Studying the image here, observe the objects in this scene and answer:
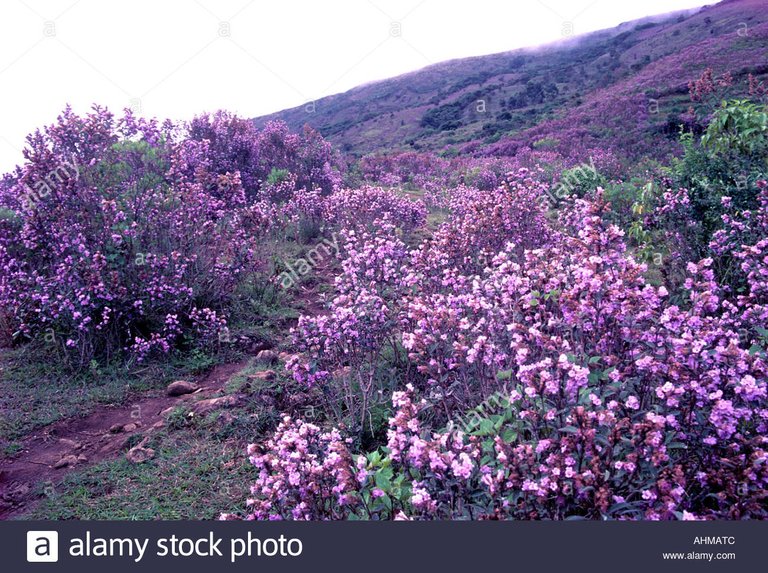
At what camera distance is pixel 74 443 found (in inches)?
160

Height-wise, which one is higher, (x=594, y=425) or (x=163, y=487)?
(x=594, y=425)

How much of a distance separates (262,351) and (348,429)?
2091 mm

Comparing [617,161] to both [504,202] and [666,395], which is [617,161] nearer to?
[504,202]

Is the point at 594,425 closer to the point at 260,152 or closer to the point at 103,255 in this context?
the point at 103,255

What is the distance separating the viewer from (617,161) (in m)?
15.4

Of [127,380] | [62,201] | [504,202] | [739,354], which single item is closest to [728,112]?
[504,202]

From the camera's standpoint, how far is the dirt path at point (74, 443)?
11.4ft

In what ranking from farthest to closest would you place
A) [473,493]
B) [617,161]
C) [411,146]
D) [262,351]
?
1. [411,146]
2. [617,161]
3. [262,351]
4. [473,493]

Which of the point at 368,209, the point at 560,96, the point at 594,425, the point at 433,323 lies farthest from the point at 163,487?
the point at 560,96

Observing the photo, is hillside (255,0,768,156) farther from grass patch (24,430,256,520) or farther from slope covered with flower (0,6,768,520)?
grass patch (24,430,256,520)

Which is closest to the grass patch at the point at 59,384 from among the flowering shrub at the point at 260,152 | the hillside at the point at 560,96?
the flowering shrub at the point at 260,152

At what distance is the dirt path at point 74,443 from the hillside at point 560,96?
1724cm

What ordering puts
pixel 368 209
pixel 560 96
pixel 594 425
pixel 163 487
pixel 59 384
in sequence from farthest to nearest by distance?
→ pixel 560 96
pixel 368 209
pixel 59 384
pixel 163 487
pixel 594 425

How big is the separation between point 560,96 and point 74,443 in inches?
1493
